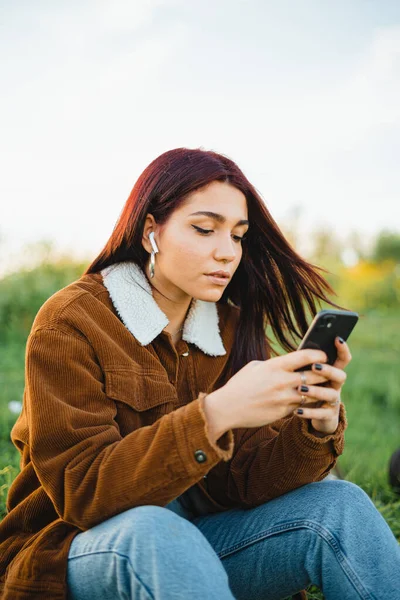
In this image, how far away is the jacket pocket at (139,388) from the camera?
1.99 metres

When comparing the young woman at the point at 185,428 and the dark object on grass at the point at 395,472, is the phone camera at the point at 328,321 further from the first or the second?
the dark object on grass at the point at 395,472

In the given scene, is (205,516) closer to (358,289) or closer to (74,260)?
(74,260)

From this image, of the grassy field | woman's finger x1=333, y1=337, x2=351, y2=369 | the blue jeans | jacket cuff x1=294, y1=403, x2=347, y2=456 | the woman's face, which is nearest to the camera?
the blue jeans

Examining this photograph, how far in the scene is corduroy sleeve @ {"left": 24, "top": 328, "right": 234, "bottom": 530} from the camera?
1642 mm

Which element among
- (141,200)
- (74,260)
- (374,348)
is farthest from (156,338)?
(374,348)

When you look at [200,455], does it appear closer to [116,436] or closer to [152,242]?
[116,436]

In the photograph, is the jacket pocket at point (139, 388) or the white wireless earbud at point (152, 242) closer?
the jacket pocket at point (139, 388)

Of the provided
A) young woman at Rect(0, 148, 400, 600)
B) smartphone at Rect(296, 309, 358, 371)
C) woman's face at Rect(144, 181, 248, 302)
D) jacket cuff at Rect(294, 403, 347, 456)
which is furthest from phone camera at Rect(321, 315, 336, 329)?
woman's face at Rect(144, 181, 248, 302)

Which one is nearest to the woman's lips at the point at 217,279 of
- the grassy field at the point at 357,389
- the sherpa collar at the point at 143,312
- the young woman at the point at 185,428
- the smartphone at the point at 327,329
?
the young woman at the point at 185,428

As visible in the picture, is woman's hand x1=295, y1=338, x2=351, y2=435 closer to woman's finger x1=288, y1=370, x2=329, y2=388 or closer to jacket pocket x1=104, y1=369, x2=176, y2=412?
woman's finger x1=288, y1=370, x2=329, y2=388

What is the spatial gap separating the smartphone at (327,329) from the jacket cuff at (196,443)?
0.38m

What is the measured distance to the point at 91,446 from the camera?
5.72 feet

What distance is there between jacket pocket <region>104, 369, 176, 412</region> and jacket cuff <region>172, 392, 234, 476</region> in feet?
1.26

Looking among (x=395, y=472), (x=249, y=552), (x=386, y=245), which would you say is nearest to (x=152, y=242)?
(x=249, y=552)
